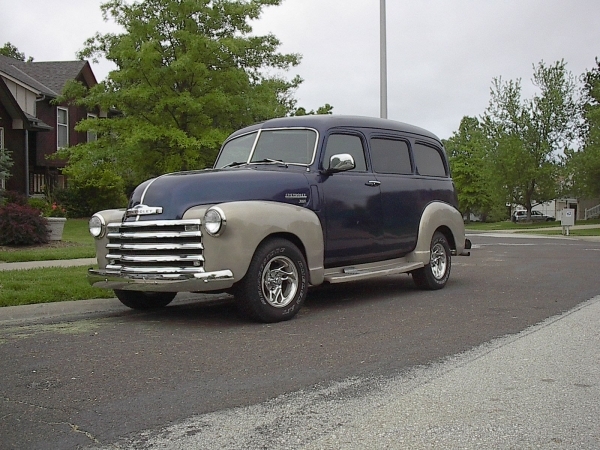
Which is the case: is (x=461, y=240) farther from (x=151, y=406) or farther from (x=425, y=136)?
(x=151, y=406)

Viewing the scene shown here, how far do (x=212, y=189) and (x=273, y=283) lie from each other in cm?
118

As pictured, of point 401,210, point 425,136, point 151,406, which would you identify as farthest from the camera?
point 425,136

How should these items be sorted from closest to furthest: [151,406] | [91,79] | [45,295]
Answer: [151,406]
[45,295]
[91,79]

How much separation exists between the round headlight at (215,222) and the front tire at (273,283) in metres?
0.54

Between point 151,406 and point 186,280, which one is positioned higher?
point 186,280

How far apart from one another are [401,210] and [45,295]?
15.5 feet

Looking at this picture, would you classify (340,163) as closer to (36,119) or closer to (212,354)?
(212,354)

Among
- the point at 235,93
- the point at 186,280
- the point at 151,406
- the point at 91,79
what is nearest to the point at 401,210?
the point at 186,280

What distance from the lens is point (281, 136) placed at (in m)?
8.97

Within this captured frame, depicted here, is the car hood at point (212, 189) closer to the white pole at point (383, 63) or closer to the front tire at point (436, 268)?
the front tire at point (436, 268)

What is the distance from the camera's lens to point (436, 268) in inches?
418

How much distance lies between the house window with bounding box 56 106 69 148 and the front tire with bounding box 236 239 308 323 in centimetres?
2921

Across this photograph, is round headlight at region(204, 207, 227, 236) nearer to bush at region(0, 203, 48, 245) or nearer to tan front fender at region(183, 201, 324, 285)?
tan front fender at region(183, 201, 324, 285)

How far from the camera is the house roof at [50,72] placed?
34344 mm
